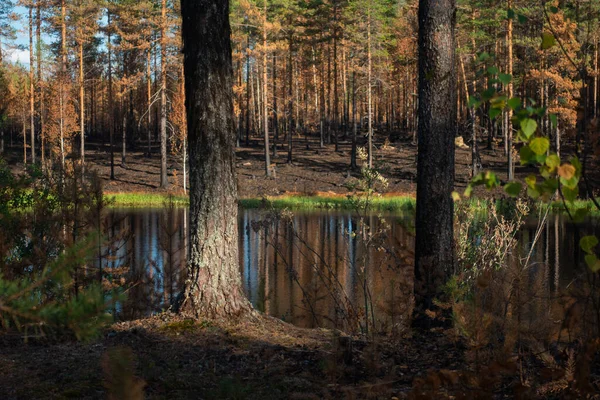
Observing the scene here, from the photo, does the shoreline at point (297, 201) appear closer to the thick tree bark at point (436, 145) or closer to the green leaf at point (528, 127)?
the thick tree bark at point (436, 145)

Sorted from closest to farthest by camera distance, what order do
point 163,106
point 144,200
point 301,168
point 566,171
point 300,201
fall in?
point 566,171 → point 300,201 → point 144,200 → point 163,106 → point 301,168

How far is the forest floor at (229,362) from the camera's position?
4.57 meters

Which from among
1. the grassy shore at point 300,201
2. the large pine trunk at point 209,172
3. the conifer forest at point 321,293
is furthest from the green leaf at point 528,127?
the grassy shore at point 300,201

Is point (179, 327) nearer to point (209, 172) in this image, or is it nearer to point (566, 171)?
point (209, 172)

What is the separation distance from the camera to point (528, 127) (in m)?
2.32

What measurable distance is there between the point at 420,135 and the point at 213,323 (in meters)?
2.65

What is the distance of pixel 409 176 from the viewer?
3612 centimetres

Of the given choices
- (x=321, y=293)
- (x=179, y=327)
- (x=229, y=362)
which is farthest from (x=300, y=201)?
(x=229, y=362)

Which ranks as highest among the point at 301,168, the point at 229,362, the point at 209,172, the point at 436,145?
the point at 436,145

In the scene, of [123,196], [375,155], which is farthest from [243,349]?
[375,155]

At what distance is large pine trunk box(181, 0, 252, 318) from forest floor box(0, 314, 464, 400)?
0.33m

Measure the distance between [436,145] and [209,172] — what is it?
218cm

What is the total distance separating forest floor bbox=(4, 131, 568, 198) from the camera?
33.9m

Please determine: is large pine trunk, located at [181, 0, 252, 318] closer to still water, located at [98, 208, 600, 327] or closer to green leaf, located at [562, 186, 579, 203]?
still water, located at [98, 208, 600, 327]
